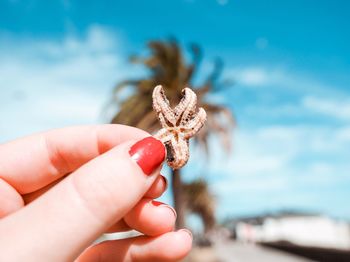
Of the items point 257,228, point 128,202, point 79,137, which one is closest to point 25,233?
point 128,202

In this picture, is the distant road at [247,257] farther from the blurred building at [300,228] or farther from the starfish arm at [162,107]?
the blurred building at [300,228]

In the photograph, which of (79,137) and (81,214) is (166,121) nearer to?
(79,137)

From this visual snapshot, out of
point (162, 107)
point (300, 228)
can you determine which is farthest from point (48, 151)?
point (300, 228)

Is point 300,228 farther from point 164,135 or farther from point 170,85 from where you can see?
point 164,135

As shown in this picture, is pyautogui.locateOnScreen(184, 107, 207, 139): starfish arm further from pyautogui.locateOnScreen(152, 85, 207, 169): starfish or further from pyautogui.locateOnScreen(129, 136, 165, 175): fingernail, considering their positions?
pyautogui.locateOnScreen(129, 136, 165, 175): fingernail

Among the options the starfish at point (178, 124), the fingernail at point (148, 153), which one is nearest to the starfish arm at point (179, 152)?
the starfish at point (178, 124)

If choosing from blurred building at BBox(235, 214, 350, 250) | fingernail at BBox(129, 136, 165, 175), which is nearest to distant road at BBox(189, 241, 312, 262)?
fingernail at BBox(129, 136, 165, 175)
